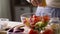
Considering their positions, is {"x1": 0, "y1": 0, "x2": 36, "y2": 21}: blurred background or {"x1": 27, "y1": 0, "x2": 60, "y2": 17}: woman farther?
{"x1": 0, "y1": 0, "x2": 36, "y2": 21}: blurred background

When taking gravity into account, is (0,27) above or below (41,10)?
below

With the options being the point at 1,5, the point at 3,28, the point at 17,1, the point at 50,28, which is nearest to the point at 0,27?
the point at 3,28

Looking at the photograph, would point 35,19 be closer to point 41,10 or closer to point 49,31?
point 49,31

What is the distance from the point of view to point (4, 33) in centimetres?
121

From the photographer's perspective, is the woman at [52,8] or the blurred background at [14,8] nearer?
the woman at [52,8]

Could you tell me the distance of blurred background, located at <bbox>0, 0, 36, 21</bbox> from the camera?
285cm

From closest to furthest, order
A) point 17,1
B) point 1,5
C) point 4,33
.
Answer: point 4,33, point 1,5, point 17,1

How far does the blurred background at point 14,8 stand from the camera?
2848 mm

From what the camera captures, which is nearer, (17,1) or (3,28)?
(3,28)

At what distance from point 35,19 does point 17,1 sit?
2065 mm

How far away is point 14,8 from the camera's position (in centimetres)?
292

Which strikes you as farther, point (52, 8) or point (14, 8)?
point (14, 8)

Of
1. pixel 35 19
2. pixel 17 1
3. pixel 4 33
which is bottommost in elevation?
pixel 4 33

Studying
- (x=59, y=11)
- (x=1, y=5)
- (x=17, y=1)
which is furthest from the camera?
(x=17, y=1)
